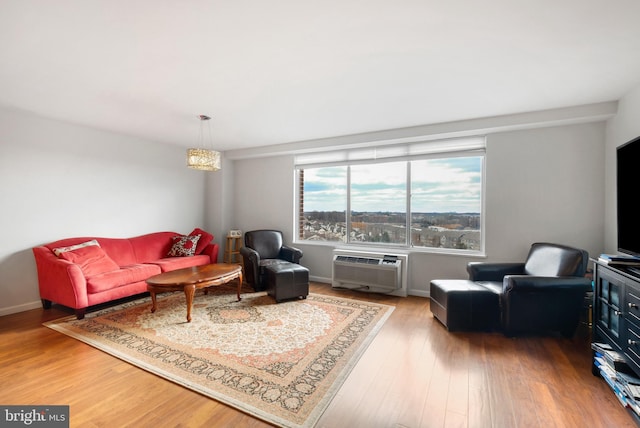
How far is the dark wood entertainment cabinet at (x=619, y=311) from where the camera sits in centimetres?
178

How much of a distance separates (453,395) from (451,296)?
3.99 feet

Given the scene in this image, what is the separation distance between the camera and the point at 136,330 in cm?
296

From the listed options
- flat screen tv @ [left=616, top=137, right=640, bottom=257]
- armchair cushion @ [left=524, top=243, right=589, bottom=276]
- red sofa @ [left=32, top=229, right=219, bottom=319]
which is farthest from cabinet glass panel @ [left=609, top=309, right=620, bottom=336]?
red sofa @ [left=32, top=229, right=219, bottom=319]

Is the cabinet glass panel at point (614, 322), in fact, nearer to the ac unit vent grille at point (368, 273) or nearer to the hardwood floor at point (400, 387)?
the hardwood floor at point (400, 387)

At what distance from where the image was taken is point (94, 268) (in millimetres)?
3551

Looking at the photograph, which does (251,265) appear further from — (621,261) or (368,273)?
(621,261)

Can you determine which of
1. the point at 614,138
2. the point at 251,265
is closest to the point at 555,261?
the point at 614,138

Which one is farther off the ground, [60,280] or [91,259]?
[91,259]

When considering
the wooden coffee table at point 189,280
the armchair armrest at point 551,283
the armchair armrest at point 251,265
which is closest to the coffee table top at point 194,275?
the wooden coffee table at point 189,280

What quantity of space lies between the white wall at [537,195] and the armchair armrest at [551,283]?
0.99m

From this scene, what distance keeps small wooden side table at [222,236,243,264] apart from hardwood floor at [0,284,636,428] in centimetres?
285

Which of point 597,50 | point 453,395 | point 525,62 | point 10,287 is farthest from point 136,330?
point 597,50

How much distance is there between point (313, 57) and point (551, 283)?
122 inches

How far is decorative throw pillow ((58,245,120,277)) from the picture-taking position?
3.46 meters
